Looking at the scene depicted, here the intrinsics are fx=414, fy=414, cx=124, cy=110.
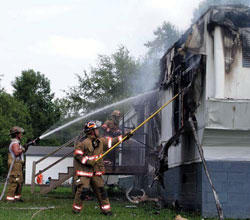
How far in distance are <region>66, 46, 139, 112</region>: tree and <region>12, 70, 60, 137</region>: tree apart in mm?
22004

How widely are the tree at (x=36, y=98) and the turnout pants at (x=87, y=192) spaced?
48.3m

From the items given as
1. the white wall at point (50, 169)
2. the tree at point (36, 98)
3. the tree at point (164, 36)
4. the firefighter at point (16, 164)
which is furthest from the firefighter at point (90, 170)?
the tree at point (36, 98)

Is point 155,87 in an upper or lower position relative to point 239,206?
upper

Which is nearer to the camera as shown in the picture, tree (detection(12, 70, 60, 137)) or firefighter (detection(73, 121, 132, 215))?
firefighter (detection(73, 121, 132, 215))

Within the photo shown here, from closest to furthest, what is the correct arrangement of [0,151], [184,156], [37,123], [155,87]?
[184,156], [155,87], [0,151], [37,123]

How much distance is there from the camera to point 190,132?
9.48 m

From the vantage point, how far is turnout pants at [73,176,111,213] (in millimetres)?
8336

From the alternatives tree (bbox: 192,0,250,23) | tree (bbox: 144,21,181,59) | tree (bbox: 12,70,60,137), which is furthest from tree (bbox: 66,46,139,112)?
tree (bbox: 12,70,60,137)

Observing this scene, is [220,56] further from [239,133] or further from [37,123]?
[37,123]

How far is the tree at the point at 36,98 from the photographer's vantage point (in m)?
56.3

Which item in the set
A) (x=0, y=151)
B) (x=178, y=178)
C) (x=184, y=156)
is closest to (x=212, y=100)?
(x=184, y=156)

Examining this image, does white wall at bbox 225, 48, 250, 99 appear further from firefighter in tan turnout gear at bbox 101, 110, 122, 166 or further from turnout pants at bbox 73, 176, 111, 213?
firefighter in tan turnout gear at bbox 101, 110, 122, 166

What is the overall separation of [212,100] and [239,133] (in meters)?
0.95

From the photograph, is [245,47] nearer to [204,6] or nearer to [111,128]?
[111,128]
